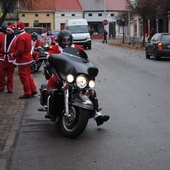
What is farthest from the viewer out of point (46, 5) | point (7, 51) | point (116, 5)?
point (116, 5)

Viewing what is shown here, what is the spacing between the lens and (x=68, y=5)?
8994 centimetres

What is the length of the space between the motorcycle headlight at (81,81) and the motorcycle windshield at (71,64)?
0.24ft

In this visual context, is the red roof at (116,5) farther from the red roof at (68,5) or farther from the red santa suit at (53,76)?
the red santa suit at (53,76)

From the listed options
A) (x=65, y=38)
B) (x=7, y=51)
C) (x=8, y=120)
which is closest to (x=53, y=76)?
(x=65, y=38)

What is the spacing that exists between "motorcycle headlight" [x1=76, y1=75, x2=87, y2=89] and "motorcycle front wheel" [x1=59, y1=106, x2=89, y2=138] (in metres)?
0.36

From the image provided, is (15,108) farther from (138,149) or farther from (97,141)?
(138,149)

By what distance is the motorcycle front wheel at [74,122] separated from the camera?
6.84 meters

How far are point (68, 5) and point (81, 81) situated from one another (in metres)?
84.6

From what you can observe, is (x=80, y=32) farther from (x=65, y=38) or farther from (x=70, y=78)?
(x=70, y=78)

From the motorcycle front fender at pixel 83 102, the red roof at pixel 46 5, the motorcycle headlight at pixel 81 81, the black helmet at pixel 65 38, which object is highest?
the red roof at pixel 46 5

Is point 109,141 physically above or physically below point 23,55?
below

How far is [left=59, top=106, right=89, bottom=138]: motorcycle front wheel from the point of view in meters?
6.84

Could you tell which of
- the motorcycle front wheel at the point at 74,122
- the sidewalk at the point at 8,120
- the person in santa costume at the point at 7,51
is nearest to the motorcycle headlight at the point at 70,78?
the motorcycle front wheel at the point at 74,122

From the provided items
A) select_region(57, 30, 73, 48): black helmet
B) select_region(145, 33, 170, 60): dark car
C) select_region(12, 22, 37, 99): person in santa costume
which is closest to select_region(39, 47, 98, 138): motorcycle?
select_region(57, 30, 73, 48): black helmet
